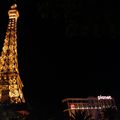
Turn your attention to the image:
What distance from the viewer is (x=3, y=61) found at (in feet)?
186

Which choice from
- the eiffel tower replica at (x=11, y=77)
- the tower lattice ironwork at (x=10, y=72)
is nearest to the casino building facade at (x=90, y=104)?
the tower lattice ironwork at (x=10, y=72)

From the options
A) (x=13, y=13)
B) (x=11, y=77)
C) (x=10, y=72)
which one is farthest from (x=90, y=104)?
(x=13, y=13)

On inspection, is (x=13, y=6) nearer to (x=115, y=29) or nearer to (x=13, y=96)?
(x=13, y=96)

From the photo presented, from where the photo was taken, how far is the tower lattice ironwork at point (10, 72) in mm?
54713

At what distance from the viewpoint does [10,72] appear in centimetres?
5606

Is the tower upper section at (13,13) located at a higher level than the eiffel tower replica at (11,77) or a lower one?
higher

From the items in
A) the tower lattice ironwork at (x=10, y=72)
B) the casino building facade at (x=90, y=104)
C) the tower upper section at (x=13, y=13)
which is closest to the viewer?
the tower lattice ironwork at (x=10, y=72)

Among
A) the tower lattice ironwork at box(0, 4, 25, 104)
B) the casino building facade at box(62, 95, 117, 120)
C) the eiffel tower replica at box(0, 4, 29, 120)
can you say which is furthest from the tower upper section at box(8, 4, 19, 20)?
the casino building facade at box(62, 95, 117, 120)

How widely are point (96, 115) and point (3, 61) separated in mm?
33143

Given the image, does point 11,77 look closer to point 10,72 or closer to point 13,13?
point 10,72

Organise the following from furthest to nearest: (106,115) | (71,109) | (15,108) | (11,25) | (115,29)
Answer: (71,109) < (11,25) < (15,108) < (106,115) < (115,29)

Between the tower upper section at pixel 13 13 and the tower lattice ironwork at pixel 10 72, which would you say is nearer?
the tower lattice ironwork at pixel 10 72

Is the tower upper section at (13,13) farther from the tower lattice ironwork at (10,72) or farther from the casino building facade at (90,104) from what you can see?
the casino building facade at (90,104)

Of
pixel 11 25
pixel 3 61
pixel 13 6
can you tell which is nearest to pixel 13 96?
pixel 3 61
